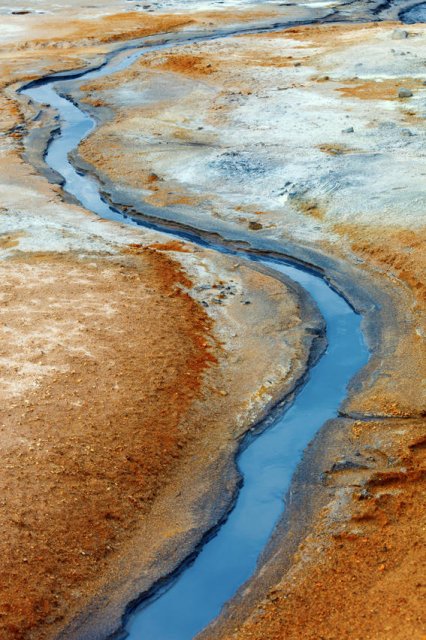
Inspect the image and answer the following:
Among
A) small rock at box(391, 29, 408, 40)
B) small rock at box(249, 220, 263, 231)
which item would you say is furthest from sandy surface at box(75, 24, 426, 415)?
small rock at box(391, 29, 408, 40)

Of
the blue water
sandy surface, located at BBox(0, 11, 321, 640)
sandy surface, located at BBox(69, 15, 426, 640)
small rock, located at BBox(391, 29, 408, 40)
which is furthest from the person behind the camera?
the blue water

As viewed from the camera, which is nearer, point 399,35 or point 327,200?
point 327,200

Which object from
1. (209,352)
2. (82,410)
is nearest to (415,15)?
(209,352)

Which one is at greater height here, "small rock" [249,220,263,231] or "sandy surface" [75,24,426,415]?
"sandy surface" [75,24,426,415]

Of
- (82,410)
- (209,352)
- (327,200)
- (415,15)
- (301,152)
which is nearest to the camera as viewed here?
(82,410)

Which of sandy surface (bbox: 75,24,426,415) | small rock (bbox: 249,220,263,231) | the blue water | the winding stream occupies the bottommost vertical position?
the winding stream

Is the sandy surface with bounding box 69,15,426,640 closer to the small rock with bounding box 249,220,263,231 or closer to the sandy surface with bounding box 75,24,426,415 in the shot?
the sandy surface with bounding box 75,24,426,415

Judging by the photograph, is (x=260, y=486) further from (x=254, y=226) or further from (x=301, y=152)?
(x=301, y=152)

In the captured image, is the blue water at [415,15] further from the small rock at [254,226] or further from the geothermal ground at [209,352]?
the small rock at [254,226]
